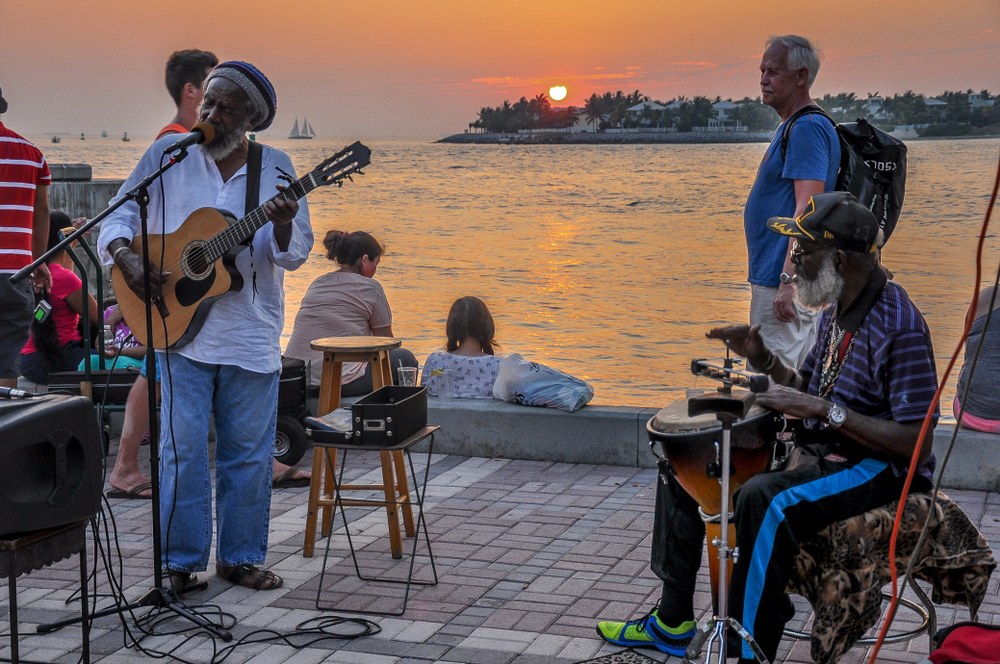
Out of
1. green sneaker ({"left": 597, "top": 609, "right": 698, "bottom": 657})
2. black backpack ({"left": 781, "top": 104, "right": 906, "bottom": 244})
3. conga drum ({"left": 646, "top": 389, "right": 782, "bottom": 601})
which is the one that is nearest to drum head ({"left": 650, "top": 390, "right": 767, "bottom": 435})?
conga drum ({"left": 646, "top": 389, "right": 782, "bottom": 601})

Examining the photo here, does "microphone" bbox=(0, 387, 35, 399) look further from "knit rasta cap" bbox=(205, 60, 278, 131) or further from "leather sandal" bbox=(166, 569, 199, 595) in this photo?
"knit rasta cap" bbox=(205, 60, 278, 131)

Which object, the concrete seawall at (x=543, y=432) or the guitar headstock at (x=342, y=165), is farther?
the concrete seawall at (x=543, y=432)

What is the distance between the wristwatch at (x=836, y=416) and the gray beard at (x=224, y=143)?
2441mm

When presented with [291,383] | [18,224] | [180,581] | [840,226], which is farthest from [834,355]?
[18,224]

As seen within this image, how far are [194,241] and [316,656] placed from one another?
5.44ft

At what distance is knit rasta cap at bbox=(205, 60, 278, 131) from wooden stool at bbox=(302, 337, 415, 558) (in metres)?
1.10

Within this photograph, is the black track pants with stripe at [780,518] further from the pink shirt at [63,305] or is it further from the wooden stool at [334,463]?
the pink shirt at [63,305]

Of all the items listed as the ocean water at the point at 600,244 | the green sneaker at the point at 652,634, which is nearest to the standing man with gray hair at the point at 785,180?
the ocean water at the point at 600,244

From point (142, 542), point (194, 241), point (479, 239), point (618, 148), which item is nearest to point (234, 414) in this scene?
point (194, 241)

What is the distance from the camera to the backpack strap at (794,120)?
495 cm

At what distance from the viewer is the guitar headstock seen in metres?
4.04

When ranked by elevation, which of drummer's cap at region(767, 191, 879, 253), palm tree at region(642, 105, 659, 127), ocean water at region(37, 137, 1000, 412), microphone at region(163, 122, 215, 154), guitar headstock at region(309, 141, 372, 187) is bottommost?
ocean water at region(37, 137, 1000, 412)

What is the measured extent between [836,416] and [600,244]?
88.4 ft

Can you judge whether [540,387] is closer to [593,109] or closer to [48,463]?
[48,463]
